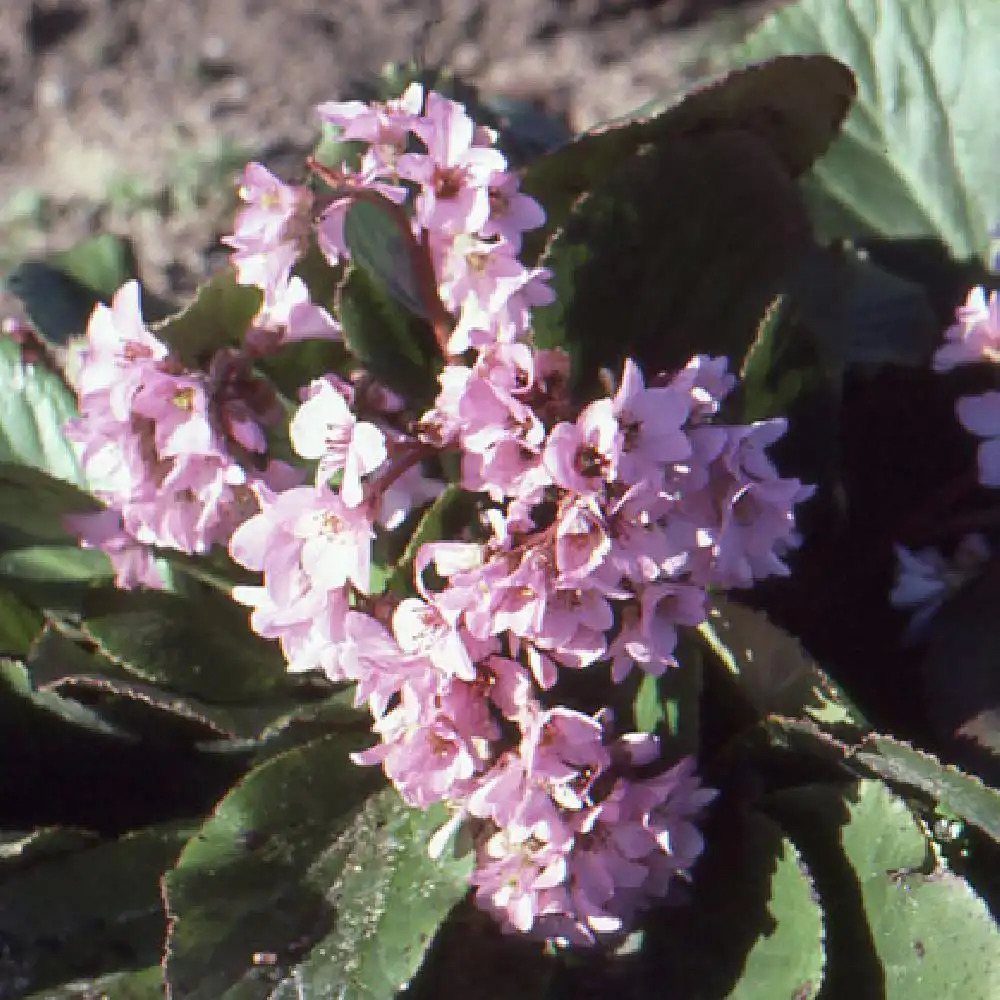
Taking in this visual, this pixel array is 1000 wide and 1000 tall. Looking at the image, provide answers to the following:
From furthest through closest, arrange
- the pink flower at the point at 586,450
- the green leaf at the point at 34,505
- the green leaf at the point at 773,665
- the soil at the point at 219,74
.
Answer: the soil at the point at 219,74 → the green leaf at the point at 34,505 → the green leaf at the point at 773,665 → the pink flower at the point at 586,450

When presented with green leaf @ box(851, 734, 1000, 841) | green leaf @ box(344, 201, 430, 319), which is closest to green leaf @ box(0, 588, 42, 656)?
green leaf @ box(344, 201, 430, 319)

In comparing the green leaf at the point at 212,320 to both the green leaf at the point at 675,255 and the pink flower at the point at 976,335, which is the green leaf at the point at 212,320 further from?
the pink flower at the point at 976,335

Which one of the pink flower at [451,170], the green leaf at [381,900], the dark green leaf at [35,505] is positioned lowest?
the green leaf at [381,900]

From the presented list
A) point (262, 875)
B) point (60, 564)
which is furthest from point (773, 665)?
point (60, 564)

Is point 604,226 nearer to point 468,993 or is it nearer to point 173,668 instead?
point 173,668

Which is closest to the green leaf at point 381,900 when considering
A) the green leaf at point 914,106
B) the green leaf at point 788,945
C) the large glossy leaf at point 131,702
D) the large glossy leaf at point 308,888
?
the large glossy leaf at point 308,888

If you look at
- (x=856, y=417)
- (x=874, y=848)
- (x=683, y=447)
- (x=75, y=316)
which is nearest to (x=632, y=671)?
(x=874, y=848)

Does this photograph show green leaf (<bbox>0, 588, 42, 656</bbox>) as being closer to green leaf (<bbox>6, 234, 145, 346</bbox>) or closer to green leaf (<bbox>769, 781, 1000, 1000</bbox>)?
green leaf (<bbox>6, 234, 145, 346</bbox>)
